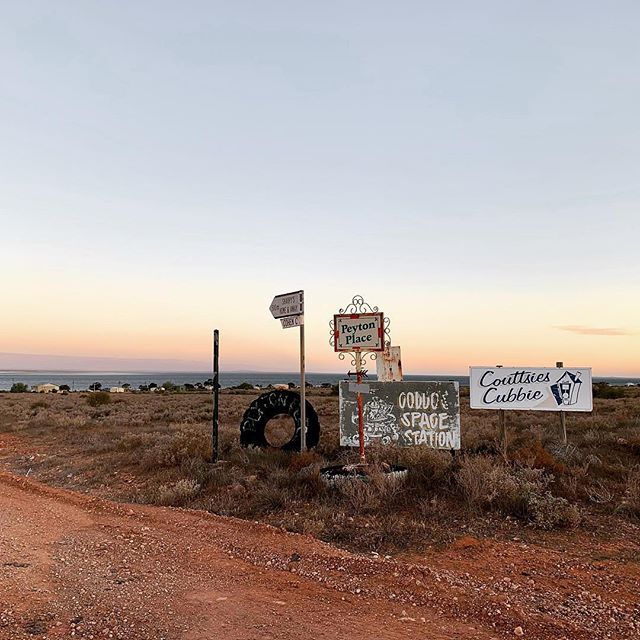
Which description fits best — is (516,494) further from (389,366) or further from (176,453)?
(176,453)

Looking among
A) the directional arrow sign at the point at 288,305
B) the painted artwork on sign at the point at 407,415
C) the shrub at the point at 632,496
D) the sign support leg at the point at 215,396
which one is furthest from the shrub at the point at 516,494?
the sign support leg at the point at 215,396

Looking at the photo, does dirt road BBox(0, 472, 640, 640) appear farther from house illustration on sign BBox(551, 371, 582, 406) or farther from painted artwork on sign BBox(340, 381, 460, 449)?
house illustration on sign BBox(551, 371, 582, 406)

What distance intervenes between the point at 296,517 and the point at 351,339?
3.82 m

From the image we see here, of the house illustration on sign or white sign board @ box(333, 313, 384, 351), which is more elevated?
white sign board @ box(333, 313, 384, 351)

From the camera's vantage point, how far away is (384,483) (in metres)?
8.50

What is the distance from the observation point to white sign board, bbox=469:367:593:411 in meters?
11.2

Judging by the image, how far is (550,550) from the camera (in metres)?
6.42

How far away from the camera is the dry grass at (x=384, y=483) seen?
736cm

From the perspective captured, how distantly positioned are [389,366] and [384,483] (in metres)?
4.84

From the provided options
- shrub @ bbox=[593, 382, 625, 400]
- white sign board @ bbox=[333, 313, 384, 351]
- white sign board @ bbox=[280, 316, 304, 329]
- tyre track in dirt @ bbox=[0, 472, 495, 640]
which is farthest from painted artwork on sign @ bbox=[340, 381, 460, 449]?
shrub @ bbox=[593, 382, 625, 400]

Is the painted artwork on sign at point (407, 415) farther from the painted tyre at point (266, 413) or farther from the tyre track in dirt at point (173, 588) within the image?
the tyre track in dirt at point (173, 588)

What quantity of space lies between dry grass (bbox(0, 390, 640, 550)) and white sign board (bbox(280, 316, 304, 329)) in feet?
8.26

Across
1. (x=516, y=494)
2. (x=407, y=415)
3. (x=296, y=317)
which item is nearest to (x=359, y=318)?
(x=296, y=317)

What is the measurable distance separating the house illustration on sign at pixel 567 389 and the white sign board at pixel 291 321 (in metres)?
5.11
